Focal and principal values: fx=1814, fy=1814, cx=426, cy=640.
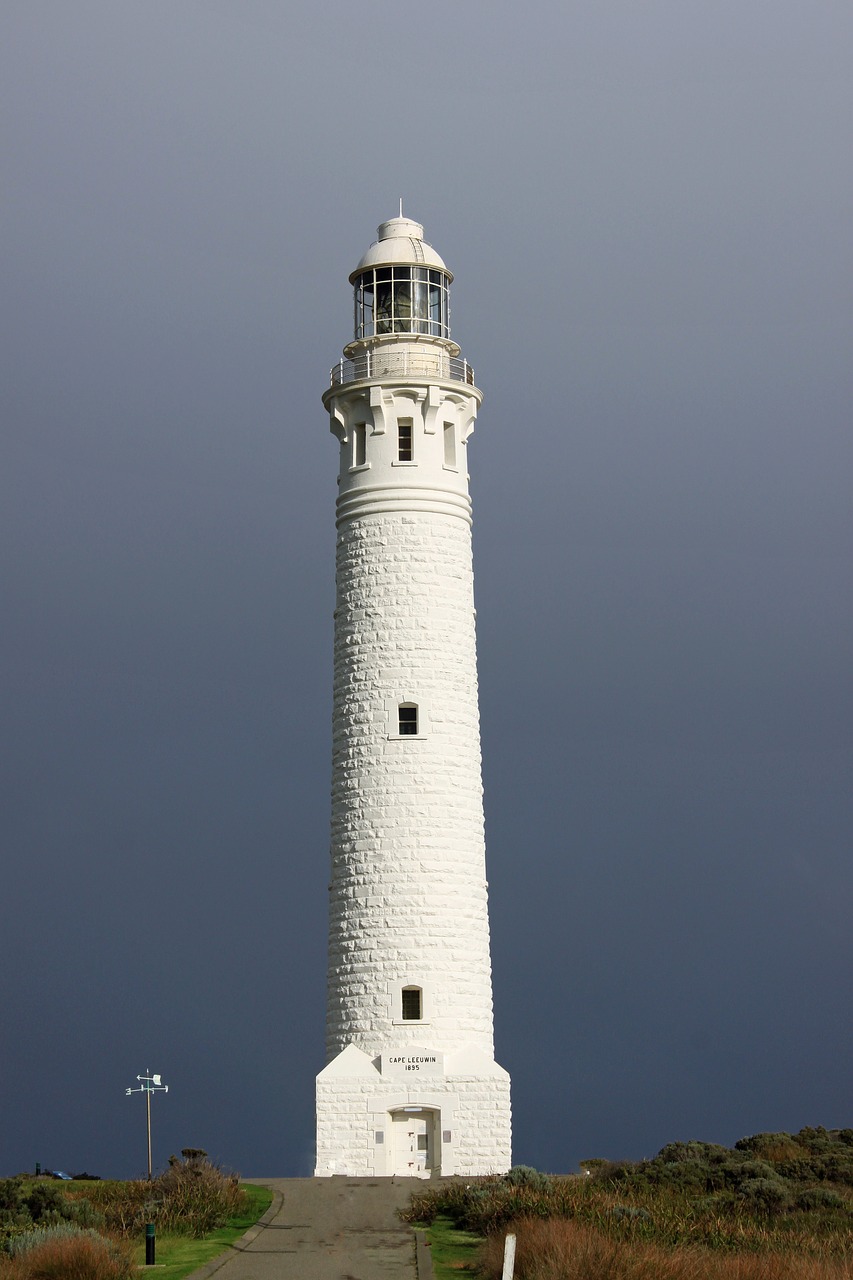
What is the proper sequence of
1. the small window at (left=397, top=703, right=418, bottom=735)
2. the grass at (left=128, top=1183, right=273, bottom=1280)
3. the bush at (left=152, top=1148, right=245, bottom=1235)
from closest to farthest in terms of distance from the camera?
the grass at (left=128, top=1183, right=273, bottom=1280), the bush at (left=152, top=1148, right=245, bottom=1235), the small window at (left=397, top=703, right=418, bottom=735)

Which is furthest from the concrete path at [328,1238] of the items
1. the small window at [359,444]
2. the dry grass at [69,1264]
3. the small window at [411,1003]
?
the small window at [359,444]

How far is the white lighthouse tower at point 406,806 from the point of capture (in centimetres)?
3581

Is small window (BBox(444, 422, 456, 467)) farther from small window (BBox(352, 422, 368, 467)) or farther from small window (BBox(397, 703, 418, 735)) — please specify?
small window (BBox(397, 703, 418, 735))

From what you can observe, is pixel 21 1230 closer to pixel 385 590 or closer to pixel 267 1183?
pixel 267 1183

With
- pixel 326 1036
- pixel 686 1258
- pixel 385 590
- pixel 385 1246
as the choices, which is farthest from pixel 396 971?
pixel 686 1258

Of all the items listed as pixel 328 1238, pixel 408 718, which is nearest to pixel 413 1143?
pixel 408 718

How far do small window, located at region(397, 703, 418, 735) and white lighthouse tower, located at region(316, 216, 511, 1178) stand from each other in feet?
0.14

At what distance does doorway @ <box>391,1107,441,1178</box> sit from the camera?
3578 cm

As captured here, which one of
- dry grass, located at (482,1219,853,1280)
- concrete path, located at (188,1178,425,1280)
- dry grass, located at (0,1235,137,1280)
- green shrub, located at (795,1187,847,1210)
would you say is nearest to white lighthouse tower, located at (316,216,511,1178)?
concrete path, located at (188,1178,425,1280)

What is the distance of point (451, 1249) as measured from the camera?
2397 centimetres

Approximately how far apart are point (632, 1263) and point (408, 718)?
1914 centimetres

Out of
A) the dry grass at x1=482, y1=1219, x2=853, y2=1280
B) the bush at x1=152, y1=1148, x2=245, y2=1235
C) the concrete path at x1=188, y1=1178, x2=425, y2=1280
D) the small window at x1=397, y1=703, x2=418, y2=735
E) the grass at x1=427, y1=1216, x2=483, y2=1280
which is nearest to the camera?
the dry grass at x1=482, y1=1219, x2=853, y2=1280

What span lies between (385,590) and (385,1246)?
16357 mm

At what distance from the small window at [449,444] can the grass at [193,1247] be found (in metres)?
16.8
